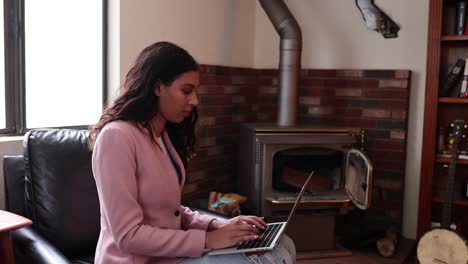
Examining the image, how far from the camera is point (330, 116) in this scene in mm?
3439

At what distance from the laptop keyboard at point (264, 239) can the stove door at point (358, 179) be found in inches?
54.4

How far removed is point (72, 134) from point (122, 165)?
2.40ft

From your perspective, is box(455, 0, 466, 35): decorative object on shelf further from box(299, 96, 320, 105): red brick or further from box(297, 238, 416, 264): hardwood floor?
box(297, 238, 416, 264): hardwood floor

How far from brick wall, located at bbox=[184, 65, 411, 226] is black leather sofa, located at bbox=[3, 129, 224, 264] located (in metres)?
1.16

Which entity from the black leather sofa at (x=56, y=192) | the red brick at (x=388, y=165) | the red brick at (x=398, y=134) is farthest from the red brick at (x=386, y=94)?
the black leather sofa at (x=56, y=192)

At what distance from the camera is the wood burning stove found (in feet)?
9.32

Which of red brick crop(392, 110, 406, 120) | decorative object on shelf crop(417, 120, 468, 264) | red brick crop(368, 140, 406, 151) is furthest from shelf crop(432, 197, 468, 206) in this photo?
red brick crop(392, 110, 406, 120)

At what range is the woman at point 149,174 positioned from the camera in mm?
1328

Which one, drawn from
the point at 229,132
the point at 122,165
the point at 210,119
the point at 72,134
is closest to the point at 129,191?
the point at 122,165

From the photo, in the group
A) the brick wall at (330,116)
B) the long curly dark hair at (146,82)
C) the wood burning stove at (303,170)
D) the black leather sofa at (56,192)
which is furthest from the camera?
the brick wall at (330,116)

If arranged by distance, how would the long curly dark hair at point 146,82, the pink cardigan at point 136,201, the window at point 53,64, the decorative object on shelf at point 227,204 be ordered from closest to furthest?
the pink cardigan at point 136,201
the long curly dark hair at point 146,82
the window at point 53,64
the decorative object on shelf at point 227,204

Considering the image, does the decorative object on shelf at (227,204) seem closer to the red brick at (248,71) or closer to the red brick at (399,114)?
the red brick at (248,71)

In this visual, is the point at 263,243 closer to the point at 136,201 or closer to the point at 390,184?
the point at 136,201

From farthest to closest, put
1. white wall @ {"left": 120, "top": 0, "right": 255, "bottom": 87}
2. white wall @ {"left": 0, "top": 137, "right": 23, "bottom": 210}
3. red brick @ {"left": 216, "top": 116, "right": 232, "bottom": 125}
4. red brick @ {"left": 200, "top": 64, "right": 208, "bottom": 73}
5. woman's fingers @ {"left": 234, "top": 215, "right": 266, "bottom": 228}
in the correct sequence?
red brick @ {"left": 216, "top": 116, "right": 232, "bottom": 125} < red brick @ {"left": 200, "top": 64, "right": 208, "bottom": 73} < white wall @ {"left": 120, "top": 0, "right": 255, "bottom": 87} < white wall @ {"left": 0, "top": 137, "right": 23, "bottom": 210} < woman's fingers @ {"left": 234, "top": 215, "right": 266, "bottom": 228}
